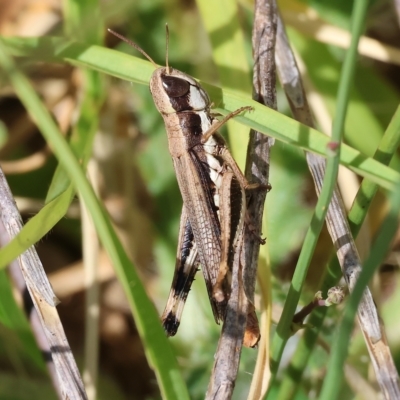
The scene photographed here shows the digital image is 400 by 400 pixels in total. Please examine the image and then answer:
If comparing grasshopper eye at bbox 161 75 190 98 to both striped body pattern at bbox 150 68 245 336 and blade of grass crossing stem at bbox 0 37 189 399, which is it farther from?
blade of grass crossing stem at bbox 0 37 189 399

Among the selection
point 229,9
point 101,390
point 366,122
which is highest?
point 229,9

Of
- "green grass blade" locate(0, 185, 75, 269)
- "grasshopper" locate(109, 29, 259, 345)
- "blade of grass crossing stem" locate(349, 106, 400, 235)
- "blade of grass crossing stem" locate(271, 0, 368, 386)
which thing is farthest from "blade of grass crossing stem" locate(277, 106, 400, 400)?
"green grass blade" locate(0, 185, 75, 269)

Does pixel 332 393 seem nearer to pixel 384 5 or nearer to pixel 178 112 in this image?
pixel 178 112

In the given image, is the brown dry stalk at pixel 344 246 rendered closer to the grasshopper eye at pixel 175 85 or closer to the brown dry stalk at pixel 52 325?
the grasshopper eye at pixel 175 85

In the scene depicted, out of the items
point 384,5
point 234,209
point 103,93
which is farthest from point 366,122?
point 103,93

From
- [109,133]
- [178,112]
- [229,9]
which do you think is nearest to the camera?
[178,112]

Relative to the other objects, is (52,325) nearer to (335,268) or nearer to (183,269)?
(183,269)

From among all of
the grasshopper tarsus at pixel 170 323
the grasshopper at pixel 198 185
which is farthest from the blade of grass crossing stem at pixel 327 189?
the grasshopper tarsus at pixel 170 323

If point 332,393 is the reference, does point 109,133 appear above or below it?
above
